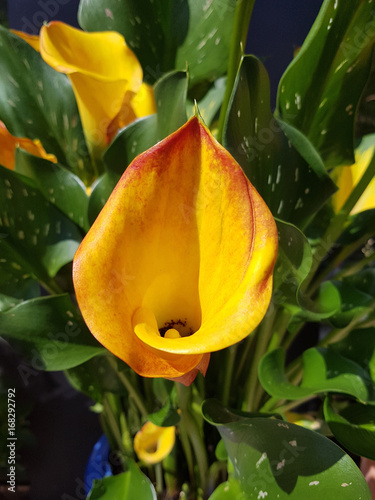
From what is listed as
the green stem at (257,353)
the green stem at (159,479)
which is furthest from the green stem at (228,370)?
the green stem at (159,479)

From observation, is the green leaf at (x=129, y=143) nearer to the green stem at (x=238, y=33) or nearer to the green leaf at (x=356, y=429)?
the green stem at (x=238, y=33)

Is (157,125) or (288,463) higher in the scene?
(157,125)

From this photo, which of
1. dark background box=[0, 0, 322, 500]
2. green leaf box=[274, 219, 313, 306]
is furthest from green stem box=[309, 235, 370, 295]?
dark background box=[0, 0, 322, 500]

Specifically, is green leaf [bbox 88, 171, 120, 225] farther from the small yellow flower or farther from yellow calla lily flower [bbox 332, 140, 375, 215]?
yellow calla lily flower [bbox 332, 140, 375, 215]

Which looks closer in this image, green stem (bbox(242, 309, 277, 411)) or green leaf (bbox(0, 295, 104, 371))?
green leaf (bbox(0, 295, 104, 371))

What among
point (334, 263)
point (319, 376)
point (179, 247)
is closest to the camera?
point (179, 247)

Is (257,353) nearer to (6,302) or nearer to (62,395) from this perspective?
(6,302)

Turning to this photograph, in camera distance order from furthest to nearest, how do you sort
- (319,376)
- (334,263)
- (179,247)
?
1. (334,263)
2. (319,376)
3. (179,247)

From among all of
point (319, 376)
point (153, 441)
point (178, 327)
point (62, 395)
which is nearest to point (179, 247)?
point (178, 327)
